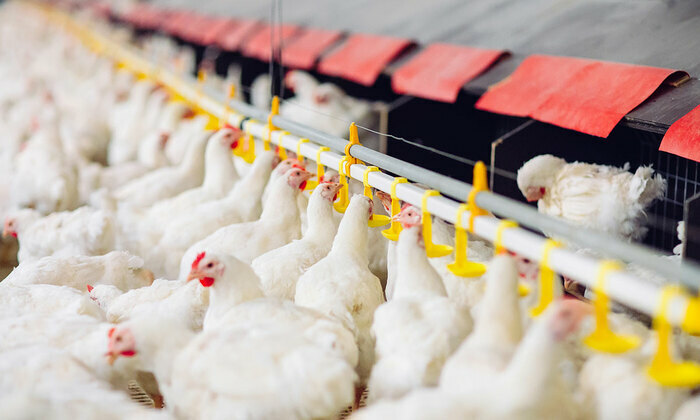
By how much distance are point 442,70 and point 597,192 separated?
1.65 metres

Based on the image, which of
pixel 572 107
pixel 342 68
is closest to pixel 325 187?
pixel 572 107

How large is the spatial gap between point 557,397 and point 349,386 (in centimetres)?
51

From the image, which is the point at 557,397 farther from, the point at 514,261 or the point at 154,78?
the point at 154,78

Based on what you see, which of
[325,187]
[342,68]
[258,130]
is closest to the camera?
[325,187]

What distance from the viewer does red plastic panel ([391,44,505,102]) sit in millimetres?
4277

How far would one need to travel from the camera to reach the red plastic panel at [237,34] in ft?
26.8

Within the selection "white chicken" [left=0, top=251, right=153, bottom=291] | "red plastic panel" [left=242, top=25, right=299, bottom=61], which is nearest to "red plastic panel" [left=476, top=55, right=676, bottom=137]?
"white chicken" [left=0, top=251, right=153, bottom=291]

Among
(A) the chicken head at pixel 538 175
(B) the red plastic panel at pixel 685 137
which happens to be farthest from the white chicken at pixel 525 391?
(A) the chicken head at pixel 538 175

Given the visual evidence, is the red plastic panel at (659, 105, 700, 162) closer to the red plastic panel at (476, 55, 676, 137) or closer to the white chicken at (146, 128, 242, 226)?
the red plastic panel at (476, 55, 676, 137)

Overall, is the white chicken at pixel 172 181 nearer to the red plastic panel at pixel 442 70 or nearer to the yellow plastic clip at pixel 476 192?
the red plastic panel at pixel 442 70

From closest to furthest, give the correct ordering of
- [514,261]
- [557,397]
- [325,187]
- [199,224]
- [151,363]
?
[557,397] < [514,261] < [151,363] < [325,187] < [199,224]

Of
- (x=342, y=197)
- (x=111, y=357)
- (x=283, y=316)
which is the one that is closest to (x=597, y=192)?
(x=342, y=197)

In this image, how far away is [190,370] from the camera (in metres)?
1.90

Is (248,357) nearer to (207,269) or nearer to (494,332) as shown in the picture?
(207,269)
